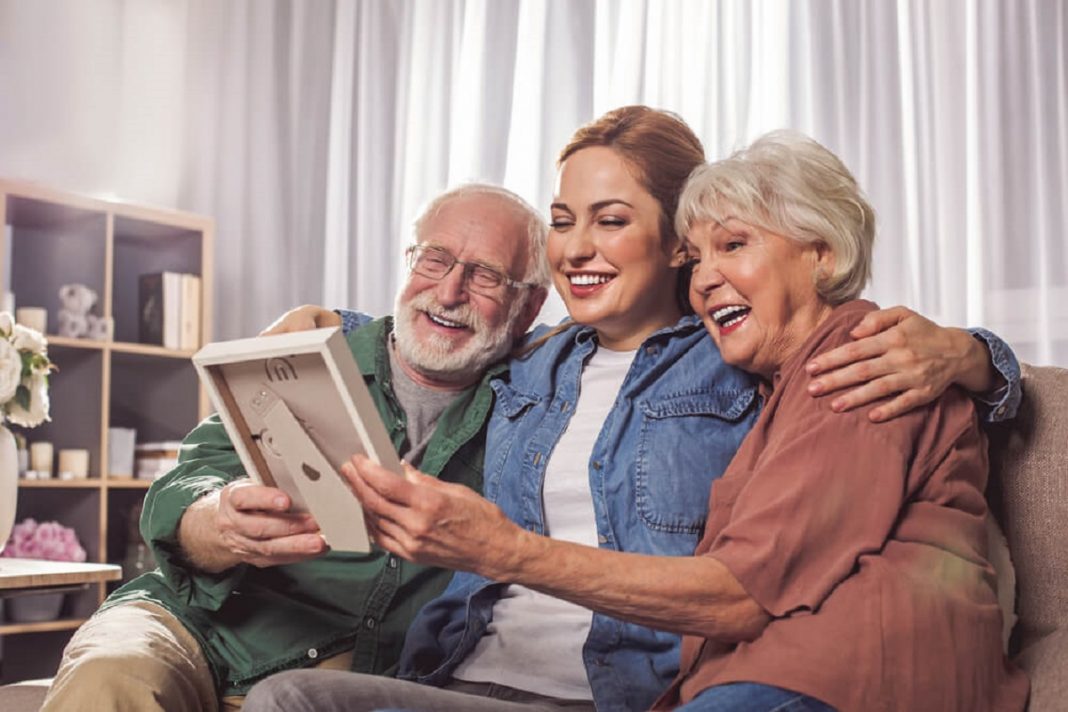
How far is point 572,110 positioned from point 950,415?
2.48 meters

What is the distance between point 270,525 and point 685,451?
0.58 m

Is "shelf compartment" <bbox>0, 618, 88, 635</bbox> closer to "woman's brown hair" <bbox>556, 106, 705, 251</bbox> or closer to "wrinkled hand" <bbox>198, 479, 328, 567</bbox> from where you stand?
"wrinkled hand" <bbox>198, 479, 328, 567</bbox>

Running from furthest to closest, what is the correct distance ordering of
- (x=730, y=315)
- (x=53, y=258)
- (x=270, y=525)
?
(x=53, y=258) < (x=730, y=315) < (x=270, y=525)

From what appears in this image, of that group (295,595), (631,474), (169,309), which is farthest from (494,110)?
(631,474)

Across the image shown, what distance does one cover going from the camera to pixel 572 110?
3.61 meters

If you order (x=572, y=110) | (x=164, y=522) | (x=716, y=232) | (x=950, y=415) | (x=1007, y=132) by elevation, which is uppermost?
(x=572, y=110)

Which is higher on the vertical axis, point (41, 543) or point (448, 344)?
point (448, 344)

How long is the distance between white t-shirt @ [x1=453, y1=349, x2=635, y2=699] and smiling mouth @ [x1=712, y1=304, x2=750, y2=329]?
27cm

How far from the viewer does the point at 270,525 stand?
1371 millimetres

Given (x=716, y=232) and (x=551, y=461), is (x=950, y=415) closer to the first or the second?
(x=716, y=232)

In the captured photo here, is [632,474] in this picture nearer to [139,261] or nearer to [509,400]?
[509,400]

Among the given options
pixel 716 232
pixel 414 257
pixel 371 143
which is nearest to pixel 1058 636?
pixel 716 232

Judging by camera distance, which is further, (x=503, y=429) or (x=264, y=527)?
(x=503, y=429)

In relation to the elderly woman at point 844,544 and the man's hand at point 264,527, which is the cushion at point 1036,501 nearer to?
the elderly woman at point 844,544
